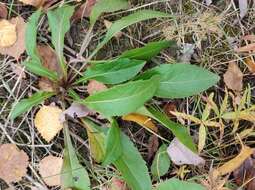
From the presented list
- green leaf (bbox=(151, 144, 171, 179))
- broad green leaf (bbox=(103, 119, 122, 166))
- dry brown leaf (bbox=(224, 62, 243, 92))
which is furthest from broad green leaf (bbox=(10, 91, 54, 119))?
dry brown leaf (bbox=(224, 62, 243, 92))

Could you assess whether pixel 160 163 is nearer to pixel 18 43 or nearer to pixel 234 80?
pixel 234 80

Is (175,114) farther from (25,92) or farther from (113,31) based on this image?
(25,92)

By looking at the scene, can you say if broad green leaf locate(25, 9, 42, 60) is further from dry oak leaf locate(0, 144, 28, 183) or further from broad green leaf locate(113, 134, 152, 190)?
broad green leaf locate(113, 134, 152, 190)

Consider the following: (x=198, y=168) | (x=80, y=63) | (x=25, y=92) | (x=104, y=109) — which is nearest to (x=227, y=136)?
(x=198, y=168)

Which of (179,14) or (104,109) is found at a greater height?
(179,14)

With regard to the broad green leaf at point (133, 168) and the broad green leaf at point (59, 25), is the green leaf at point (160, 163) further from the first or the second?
the broad green leaf at point (59, 25)

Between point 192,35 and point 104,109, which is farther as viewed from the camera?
point 192,35
